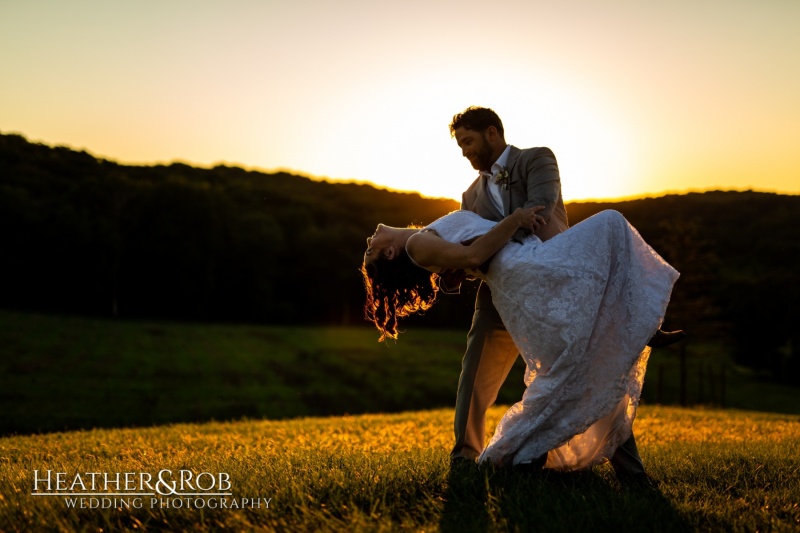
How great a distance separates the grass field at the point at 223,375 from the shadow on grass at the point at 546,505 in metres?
21.6

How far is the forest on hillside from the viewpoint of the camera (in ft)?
201

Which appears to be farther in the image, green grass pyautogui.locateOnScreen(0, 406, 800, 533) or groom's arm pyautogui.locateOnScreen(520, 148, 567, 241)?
groom's arm pyautogui.locateOnScreen(520, 148, 567, 241)

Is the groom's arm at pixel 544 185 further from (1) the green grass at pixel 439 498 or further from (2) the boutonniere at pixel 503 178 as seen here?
(1) the green grass at pixel 439 498

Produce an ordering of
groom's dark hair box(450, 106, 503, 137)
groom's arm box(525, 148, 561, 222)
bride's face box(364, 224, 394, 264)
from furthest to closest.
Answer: groom's dark hair box(450, 106, 503, 137) < bride's face box(364, 224, 394, 264) < groom's arm box(525, 148, 561, 222)

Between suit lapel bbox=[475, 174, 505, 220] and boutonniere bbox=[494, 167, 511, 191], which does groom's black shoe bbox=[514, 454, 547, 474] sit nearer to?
suit lapel bbox=[475, 174, 505, 220]

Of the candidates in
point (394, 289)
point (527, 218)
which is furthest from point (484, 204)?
point (394, 289)

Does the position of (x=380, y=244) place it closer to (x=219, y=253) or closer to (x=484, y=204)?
(x=484, y=204)

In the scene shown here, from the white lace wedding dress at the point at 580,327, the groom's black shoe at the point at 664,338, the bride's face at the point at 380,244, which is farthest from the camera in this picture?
the bride's face at the point at 380,244

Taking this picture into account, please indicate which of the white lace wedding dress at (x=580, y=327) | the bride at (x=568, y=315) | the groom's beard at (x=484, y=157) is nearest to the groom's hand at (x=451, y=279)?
the bride at (x=568, y=315)

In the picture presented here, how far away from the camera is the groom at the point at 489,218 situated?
19.1 ft

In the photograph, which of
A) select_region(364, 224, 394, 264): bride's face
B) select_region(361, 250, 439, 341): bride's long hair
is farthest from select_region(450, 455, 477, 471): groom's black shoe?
select_region(364, 224, 394, 264): bride's face

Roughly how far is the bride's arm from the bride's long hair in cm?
38

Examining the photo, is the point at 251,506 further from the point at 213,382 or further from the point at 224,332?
the point at 224,332

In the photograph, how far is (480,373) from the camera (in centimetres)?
596
